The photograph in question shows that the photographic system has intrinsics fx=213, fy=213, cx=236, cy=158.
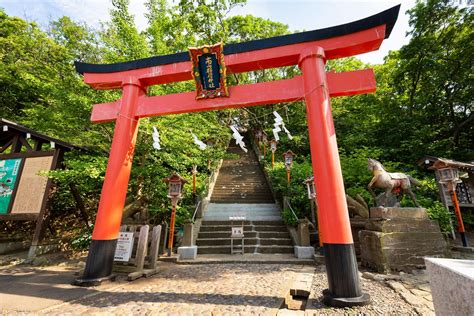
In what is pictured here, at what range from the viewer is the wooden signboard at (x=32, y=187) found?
7534mm

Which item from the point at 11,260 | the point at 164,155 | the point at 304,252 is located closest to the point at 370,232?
the point at 304,252

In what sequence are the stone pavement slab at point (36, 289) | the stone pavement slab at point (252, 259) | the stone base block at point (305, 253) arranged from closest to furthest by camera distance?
the stone pavement slab at point (36, 289)
the stone pavement slab at point (252, 259)
the stone base block at point (305, 253)

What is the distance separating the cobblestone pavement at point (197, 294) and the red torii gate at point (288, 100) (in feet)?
3.17

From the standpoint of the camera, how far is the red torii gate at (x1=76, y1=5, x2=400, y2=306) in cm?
373

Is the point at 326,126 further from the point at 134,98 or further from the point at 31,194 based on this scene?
the point at 31,194

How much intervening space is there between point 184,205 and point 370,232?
7.23 metres

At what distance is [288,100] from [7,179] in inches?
409

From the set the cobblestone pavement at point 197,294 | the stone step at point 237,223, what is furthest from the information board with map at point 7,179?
the stone step at point 237,223

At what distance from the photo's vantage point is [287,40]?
4879mm

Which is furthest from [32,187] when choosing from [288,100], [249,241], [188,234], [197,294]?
[288,100]

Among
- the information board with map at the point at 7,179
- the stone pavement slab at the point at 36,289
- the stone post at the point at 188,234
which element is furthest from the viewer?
the information board with map at the point at 7,179

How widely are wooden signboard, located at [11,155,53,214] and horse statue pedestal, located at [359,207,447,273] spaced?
10.6 meters

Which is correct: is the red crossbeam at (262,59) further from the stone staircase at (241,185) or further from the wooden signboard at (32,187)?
the stone staircase at (241,185)

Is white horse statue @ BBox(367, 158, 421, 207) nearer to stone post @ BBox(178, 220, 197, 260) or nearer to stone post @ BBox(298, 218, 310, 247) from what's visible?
stone post @ BBox(298, 218, 310, 247)
